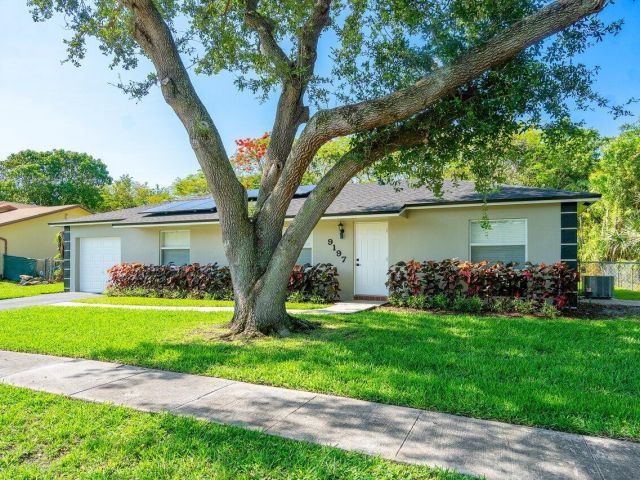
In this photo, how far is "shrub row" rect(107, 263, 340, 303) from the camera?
446 inches

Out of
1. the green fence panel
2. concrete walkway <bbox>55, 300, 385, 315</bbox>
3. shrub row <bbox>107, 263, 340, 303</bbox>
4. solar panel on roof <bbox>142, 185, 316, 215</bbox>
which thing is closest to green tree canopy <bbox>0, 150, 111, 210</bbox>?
the green fence panel

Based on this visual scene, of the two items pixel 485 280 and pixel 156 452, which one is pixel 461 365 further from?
pixel 485 280

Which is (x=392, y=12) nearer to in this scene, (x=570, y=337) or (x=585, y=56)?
(x=585, y=56)

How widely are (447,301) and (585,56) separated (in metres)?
5.47

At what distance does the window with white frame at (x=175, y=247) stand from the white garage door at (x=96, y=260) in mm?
2172

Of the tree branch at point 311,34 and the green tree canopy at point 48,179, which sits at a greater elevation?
the green tree canopy at point 48,179

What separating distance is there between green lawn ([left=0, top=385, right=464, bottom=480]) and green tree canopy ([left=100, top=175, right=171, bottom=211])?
1173 inches

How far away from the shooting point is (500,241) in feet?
34.7

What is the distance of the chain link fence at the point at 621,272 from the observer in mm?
15469

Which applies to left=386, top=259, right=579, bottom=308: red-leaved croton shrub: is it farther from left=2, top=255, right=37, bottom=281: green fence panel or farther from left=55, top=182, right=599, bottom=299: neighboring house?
left=2, top=255, right=37, bottom=281: green fence panel

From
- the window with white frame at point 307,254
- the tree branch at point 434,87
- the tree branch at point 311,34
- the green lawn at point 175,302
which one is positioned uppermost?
the tree branch at point 311,34

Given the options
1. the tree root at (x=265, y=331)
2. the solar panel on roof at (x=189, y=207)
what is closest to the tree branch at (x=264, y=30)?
the tree root at (x=265, y=331)

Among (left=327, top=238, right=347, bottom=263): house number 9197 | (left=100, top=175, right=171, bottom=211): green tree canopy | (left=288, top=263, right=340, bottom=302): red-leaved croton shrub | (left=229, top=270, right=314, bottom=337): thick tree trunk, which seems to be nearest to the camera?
(left=229, top=270, right=314, bottom=337): thick tree trunk

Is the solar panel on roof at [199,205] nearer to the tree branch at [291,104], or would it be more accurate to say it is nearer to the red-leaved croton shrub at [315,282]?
the red-leaved croton shrub at [315,282]
